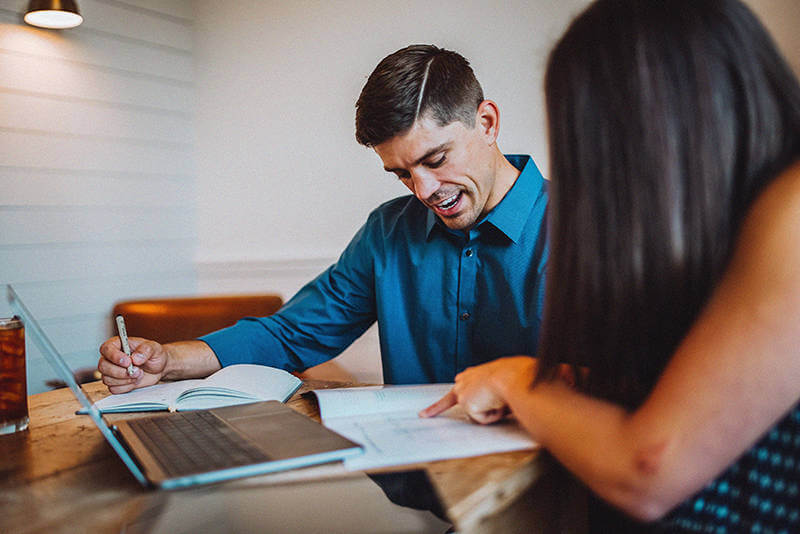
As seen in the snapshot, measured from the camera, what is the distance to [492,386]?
36.7 inches

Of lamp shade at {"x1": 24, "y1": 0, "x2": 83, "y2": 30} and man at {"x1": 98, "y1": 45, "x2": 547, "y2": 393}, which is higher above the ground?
lamp shade at {"x1": 24, "y1": 0, "x2": 83, "y2": 30}

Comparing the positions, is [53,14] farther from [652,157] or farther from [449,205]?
[652,157]

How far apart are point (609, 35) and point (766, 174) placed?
0.79 feet

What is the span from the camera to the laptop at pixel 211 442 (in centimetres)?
76

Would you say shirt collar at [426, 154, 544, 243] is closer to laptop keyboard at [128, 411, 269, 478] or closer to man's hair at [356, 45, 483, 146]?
man's hair at [356, 45, 483, 146]

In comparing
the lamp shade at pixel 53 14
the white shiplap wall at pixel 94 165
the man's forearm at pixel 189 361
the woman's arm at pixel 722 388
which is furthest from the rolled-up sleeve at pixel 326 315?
the lamp shade at pixel 53 14

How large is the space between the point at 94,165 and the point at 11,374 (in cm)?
196

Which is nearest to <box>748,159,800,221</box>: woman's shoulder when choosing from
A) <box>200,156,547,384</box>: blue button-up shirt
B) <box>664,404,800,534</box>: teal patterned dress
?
<box>664,404,800,534</box>: teal patterned dress

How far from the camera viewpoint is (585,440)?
2.44 feet

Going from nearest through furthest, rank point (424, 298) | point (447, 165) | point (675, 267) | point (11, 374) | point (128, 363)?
1. point (675, 267)
2. point (11, 374)
3. point (128, 363)
4. point (447, 165)
5. point (424, 298)

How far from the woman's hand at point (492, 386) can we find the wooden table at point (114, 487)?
4.3 inches

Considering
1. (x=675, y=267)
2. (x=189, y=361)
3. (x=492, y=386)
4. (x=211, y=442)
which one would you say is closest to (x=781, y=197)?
(x=675, y=267)

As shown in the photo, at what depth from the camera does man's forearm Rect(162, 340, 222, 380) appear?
54.4 inches

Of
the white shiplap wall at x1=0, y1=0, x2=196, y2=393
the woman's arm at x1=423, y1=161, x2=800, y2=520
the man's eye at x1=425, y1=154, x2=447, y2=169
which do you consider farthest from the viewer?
the white shiplap wall at x1=0, y1=0, x2=196, y2=393
